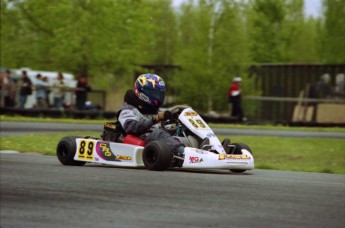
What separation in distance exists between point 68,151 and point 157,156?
5.46ft

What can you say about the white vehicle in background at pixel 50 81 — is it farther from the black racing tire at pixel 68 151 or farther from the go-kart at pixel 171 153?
the go-kart at pixel 171 153

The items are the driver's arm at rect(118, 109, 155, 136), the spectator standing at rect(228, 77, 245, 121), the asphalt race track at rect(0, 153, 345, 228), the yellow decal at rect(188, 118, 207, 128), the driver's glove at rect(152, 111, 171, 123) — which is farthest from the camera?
the spectator standing at rect(228, 77, 245, 121)

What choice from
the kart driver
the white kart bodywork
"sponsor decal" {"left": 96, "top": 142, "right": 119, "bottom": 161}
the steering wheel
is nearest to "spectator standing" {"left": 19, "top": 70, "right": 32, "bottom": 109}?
the white kart bodywork

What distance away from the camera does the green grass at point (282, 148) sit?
1591cm

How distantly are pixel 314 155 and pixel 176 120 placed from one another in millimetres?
6181

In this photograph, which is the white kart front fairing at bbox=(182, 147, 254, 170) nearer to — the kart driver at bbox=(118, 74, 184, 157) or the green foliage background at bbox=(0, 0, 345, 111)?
the kart driver at bbox=(118, 74, 184, 157)

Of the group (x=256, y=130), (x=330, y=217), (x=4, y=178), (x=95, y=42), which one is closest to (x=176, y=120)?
(x=4, y=178)

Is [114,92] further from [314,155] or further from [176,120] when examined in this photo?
[176,120]

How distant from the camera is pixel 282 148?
60.2 feet

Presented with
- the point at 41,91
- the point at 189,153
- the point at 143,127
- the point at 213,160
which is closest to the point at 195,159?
the point at 189,153

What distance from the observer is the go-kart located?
1111 cm

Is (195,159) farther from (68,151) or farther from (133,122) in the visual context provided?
(68,151)

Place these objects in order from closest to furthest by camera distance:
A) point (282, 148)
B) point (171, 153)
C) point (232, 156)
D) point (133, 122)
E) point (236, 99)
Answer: point (232, 156), point (171, 153), point (133, 122), point (282, 148), point (236, 99)

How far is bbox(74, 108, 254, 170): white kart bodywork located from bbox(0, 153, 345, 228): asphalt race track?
1.50 ft
